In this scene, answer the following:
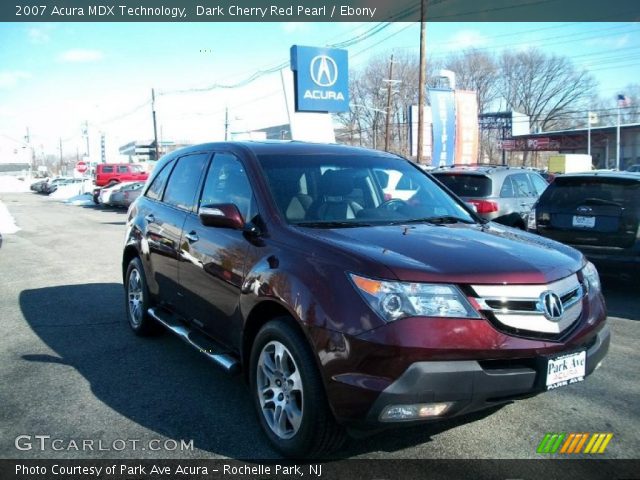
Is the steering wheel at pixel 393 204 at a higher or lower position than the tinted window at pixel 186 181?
lower

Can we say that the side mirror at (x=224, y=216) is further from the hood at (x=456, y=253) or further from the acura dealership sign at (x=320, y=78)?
the acura dealership sign at (x=320, y=78)

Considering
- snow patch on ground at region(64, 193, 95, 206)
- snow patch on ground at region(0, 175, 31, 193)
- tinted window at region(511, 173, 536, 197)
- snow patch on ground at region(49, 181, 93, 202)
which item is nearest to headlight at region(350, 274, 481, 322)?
tinted window at region(511, 173, 536, 197)

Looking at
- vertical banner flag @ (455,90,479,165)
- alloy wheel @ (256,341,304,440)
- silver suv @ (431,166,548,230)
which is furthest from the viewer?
vertical banner flag @ (455,90,479,165)

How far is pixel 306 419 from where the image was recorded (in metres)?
2.92

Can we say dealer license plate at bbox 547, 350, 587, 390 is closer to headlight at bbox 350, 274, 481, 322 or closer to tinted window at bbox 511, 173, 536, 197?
headlight at bbox 350, 274, 481, 322

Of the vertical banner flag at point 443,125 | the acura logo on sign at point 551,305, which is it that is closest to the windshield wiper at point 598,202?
the acura logo on sign at point 551,305

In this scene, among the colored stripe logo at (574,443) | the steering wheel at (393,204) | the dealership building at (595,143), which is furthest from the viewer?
the dealership building at (595,143)

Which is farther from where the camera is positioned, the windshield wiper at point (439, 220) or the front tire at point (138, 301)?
the front tire at point (138, 301)

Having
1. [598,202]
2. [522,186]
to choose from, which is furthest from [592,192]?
[522,186]

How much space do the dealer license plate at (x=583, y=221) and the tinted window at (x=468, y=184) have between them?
90.0 inches

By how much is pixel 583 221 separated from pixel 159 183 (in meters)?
5.26

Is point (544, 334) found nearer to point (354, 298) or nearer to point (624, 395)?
point (354, 298)

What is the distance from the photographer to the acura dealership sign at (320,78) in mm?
20891

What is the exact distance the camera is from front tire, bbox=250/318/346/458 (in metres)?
2.89
